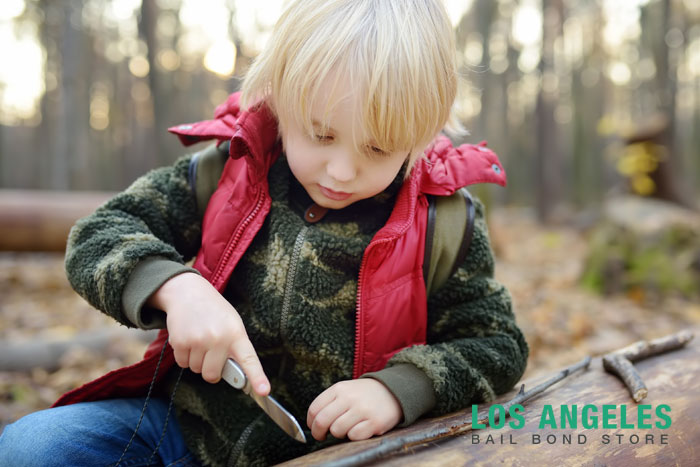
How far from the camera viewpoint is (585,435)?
117 cm

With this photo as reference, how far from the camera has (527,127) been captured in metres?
24.1

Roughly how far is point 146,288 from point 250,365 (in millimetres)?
298

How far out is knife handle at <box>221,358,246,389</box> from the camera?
3.39 feet

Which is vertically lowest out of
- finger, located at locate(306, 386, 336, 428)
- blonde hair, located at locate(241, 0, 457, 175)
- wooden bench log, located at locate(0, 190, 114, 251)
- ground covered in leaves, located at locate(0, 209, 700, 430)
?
ground covered in leaves, located at locate(0, 209, 700, 430)

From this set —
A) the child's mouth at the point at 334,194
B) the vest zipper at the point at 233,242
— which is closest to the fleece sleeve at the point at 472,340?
the child's mouth at the point at 334,194

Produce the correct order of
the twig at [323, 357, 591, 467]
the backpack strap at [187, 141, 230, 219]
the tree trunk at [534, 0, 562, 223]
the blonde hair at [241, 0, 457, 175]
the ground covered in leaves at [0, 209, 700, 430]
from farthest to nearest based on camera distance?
the tree trunk at [534, 0, 562, 223], the ground covered in leaves at [0, 209, 700, 430], the backpack strap at [187, 141, 230, 219], the blonde hair at [241, 0, 457, 175], the twig at [323, 357, 591, 467]

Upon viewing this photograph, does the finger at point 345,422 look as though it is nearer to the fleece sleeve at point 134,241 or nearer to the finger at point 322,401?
→ the finger at point 322,401

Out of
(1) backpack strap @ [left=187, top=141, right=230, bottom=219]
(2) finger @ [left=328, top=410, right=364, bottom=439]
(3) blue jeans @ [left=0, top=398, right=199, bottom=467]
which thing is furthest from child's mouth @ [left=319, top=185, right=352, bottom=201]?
(3) blue jeans @ [left=0, top=398, right=199, bottom=467]

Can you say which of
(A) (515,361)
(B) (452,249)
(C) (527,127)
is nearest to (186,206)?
(B) (452,249)

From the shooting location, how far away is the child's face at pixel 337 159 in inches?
45.4

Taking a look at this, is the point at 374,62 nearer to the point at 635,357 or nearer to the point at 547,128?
the point at 635,357

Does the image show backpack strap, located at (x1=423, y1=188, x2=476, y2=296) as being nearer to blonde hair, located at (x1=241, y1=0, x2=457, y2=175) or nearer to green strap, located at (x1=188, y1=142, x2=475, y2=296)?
green strap, located at (x1=188, y1=142, x2=475, y2=296)

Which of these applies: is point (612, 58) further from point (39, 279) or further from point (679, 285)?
point (39, 279)

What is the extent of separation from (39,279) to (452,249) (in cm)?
587
